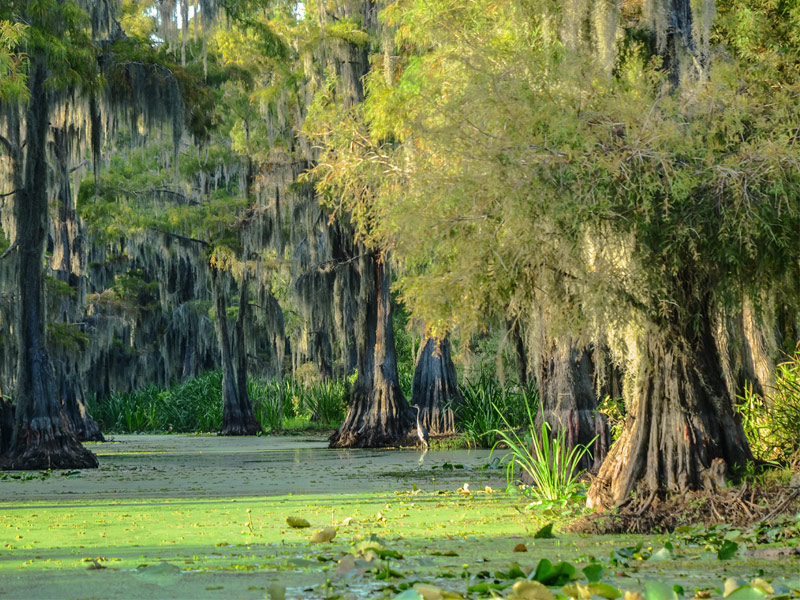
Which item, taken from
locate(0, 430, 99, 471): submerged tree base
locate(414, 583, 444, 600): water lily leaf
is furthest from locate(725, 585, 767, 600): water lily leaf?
locate(0, 430, 99, 471): submerged tree base

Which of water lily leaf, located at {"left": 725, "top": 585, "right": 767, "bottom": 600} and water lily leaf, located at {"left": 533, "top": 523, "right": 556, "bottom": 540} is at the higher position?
water lily leaf, located at {"left": 725, "top": 585, "right": 767, "bottom": 600}

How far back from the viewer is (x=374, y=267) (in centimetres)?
1989

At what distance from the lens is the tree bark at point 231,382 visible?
86.9 feet

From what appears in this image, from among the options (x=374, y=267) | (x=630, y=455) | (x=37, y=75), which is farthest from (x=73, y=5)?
(x=630, y=455)

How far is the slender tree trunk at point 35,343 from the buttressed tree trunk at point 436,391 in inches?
277

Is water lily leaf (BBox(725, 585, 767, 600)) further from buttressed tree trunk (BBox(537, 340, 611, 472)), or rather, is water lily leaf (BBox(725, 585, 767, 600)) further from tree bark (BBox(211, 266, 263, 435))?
tree bark (BBox(211, 266, 263, 435))

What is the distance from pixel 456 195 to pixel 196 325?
28900 mm

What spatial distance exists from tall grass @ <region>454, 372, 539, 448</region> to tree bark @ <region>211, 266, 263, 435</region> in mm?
8879

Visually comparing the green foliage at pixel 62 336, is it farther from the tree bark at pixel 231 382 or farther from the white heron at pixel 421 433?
the white heron at pixel 421 433

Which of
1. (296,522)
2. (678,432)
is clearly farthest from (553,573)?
(678,432)

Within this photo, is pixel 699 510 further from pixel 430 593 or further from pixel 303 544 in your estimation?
pixel 430 593

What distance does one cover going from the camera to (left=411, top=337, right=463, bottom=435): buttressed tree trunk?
19.9 metres

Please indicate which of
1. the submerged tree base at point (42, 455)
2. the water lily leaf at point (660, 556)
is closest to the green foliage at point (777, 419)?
the water lily leaf at point (660, 556)

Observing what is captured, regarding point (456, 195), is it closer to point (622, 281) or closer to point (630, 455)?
point (622, 281)
